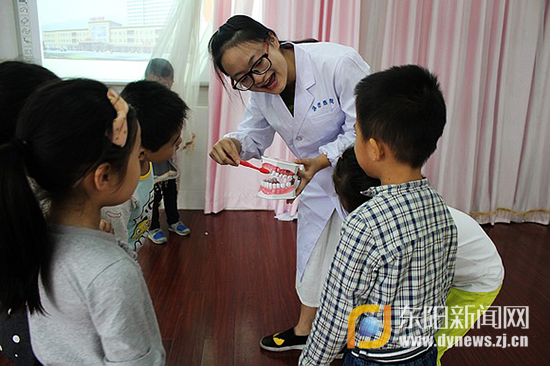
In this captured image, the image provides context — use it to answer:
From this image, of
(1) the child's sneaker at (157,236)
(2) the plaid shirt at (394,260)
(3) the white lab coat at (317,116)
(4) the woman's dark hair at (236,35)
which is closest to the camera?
(2) the plaid shirt at (394,260)

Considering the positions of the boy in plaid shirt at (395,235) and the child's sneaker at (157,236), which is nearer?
the boy in plaid shirt at (395,235)

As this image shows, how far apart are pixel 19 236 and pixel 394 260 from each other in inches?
26.2

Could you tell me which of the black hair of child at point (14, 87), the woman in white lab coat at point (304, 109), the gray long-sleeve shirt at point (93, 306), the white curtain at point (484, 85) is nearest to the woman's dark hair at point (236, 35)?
the woman in white lab coat at point (304, 109)

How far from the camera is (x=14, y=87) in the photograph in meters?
0.94

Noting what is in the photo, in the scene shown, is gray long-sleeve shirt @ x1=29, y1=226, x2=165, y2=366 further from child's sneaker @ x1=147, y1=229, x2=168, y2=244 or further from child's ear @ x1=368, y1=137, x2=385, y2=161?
child's sneaker @ x1=147, y1=229, x2=168, y2=244

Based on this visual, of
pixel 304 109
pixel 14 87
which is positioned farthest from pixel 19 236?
pixel 304 109

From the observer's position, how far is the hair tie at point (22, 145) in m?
0.63

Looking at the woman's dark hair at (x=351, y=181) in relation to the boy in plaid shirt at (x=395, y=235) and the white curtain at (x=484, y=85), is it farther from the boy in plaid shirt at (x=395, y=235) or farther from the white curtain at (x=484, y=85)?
the white curtain at (x=484, y=85)

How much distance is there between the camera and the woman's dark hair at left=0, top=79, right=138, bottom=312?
62cm

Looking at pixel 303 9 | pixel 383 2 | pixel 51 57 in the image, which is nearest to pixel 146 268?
pixel 51 57

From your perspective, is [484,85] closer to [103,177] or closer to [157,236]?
[157,236]

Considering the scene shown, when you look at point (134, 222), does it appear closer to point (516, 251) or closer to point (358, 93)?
point (358, 93)

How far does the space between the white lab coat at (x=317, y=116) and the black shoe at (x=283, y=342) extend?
32 cm

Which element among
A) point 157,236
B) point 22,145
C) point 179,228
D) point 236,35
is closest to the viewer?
point 22,145
